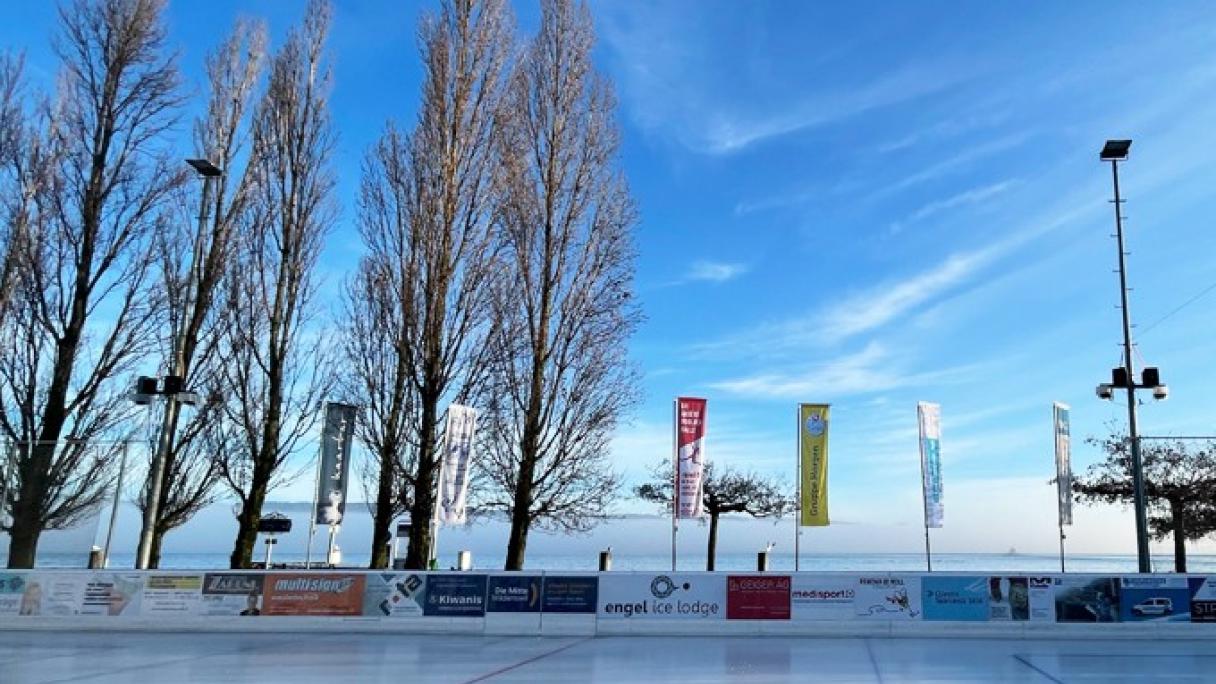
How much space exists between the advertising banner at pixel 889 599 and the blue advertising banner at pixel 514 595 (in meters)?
5.73

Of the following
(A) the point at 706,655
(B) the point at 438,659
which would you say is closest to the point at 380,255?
(B) the point at 438,659

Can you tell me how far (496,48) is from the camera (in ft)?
68.9

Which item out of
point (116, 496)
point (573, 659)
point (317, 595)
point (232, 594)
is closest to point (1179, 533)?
point (573, 659)

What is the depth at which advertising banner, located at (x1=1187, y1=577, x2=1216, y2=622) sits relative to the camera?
1438cm

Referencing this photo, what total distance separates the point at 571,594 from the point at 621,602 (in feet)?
3.03

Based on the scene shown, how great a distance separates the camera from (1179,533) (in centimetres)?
1988

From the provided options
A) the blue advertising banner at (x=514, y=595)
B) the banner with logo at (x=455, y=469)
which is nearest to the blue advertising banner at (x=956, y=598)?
the blue advertising banner at (x=514, y=595)

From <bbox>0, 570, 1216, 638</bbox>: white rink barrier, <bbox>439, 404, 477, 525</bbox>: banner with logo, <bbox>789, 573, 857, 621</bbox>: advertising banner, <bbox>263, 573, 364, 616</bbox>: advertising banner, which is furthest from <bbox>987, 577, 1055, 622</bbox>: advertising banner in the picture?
<bbox>263, 573, 364, 616</bbox>: advertising banner

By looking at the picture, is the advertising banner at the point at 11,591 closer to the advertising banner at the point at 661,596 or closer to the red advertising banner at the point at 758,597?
the advertising banner at the point at 661,596

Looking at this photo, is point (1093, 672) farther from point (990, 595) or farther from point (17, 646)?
point (17, 646)

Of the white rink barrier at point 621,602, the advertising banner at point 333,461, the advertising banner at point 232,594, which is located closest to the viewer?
the white rink barrier at point 621,602

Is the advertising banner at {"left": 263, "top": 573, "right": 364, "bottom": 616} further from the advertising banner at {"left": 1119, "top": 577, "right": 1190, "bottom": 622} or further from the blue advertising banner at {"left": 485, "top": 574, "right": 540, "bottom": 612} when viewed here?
the advertising banner at {"left": 1119, "top": 577, "right": 1190, "bottom": 622}

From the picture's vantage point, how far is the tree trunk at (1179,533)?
62.7ft

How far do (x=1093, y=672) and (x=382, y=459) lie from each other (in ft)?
48.3
